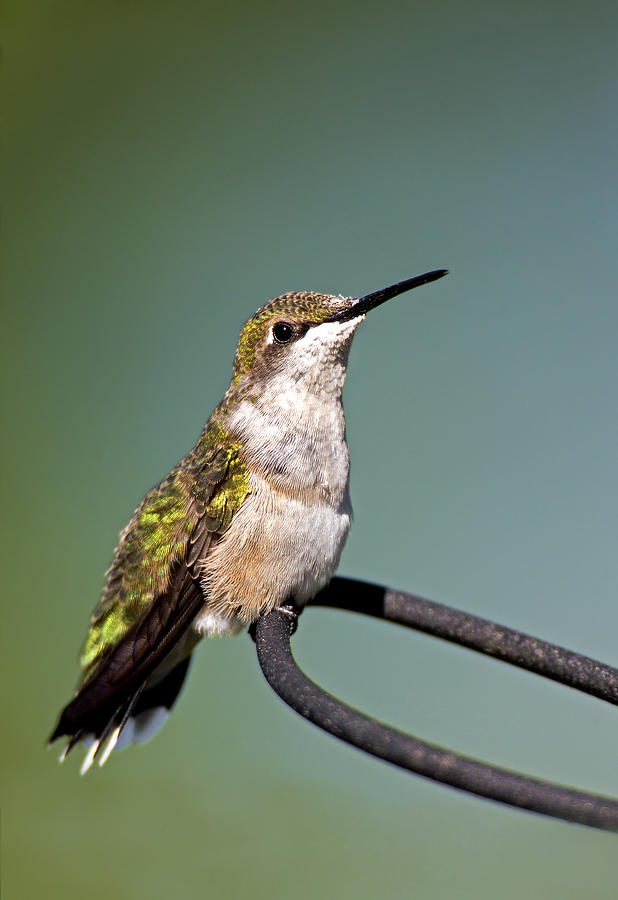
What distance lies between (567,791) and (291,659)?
28.8 inches

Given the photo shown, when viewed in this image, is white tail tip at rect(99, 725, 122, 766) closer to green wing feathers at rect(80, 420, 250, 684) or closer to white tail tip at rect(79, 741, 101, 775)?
white tail tip at rect(79, 741, 101, 775)

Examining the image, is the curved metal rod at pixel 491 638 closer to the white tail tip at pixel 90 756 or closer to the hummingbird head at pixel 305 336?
the hummingbird head at pixel 305 336

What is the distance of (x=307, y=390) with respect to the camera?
7.35ft

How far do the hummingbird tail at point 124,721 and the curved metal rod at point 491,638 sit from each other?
0.66 m

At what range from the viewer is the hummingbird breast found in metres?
2.18

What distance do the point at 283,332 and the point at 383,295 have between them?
12.2 inches

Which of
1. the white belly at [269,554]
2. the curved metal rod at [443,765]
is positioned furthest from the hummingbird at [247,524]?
the curved metal rod at [443,765]

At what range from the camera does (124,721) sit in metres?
2.20

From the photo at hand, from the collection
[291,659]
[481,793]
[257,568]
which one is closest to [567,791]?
[481,793]

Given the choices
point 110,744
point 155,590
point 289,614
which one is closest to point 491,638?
point 289,614

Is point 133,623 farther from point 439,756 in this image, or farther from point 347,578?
point 439,756

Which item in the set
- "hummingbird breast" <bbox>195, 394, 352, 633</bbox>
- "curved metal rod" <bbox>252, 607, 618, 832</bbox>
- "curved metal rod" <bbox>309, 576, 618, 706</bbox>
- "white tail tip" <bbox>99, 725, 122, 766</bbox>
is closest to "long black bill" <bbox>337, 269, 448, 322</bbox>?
"hummingbird breast" <bbox>195, 394, 352, 633</bbox>

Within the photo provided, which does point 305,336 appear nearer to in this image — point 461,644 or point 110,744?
point 461,644

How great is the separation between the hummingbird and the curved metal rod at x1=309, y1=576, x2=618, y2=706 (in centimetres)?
18
